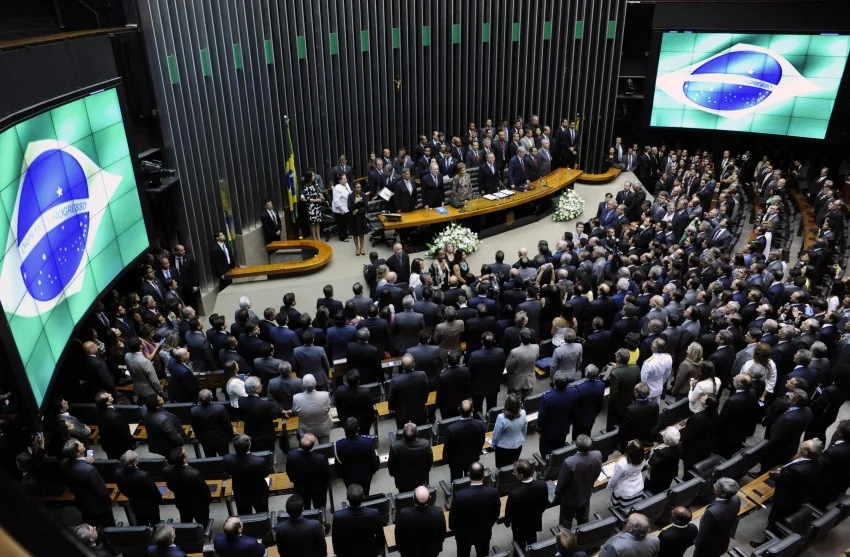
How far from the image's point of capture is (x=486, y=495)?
5.19 metres

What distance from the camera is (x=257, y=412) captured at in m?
6.34

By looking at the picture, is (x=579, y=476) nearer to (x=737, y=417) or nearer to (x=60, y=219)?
(x=737, y=417)

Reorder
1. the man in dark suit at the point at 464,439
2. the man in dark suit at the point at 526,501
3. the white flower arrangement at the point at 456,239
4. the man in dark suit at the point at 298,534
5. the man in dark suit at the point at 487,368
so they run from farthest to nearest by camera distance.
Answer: the white flower arrangement at the point at 456,239 → the man in dark suit at the point at 487,368 → the man in dark suit at the point at 464,439 → the man in dark suit at the point at 526,501 → the man in dark suit at the point at 298,534

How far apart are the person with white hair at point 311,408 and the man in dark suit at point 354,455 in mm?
514

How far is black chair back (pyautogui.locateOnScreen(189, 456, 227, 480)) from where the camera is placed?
611 cm

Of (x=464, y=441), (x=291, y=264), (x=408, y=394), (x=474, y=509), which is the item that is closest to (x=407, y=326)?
(x=408, y=394)

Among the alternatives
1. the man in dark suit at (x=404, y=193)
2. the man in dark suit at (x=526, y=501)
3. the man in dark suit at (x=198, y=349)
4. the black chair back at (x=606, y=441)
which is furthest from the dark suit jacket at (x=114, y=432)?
the man in dark suit at (x=404, y=193)

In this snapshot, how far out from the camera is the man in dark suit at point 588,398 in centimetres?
653

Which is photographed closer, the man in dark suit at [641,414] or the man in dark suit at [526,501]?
the man in dark suit at [526,501]

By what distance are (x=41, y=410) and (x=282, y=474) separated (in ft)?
7.64

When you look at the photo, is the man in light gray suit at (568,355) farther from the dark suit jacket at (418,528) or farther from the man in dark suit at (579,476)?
the dark suit jacket at (418,528)

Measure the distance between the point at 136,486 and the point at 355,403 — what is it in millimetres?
2082

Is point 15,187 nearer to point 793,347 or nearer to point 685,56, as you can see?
point 793,347

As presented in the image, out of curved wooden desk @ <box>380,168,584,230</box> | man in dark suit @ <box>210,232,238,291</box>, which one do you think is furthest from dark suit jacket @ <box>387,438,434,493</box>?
curved wooden desk @ <box>380,168,584,230</box>
